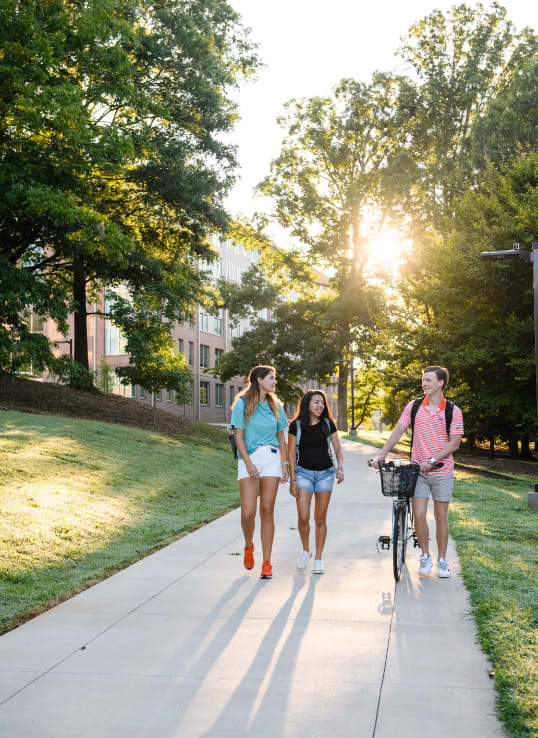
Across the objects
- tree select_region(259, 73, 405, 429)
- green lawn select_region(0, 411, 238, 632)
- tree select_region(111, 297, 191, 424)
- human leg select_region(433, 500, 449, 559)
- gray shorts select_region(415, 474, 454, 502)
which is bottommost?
green lawn select_region(0, 411, 238, 632)

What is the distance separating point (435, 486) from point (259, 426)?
177 cm

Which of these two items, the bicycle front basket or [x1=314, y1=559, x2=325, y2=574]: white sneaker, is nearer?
the bicycle front basket

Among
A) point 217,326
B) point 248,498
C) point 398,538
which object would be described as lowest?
point 398,538

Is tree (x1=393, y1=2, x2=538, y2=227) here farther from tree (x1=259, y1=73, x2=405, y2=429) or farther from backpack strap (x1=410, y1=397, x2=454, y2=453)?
backpack strap (x1=410, y1=397, x2=454, y2=453)

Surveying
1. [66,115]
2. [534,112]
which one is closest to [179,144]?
[66,115]

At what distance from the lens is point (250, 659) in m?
4.98

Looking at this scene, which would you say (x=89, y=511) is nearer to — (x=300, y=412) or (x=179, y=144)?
(x=300, y=412)

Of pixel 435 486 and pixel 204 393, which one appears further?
pixel 204 393

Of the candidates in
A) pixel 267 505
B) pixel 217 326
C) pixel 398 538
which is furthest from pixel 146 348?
pixel 217 326

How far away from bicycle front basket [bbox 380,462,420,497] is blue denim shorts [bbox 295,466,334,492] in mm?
644

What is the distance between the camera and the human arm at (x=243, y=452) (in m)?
7.38

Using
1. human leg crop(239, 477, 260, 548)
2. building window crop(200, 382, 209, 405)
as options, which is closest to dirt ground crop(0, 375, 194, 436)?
human leg crop(239, 477, 260, 548)

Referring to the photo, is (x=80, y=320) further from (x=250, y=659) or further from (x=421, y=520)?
(x=250, y=659)

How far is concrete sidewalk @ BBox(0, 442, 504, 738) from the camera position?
3955 millimetres
